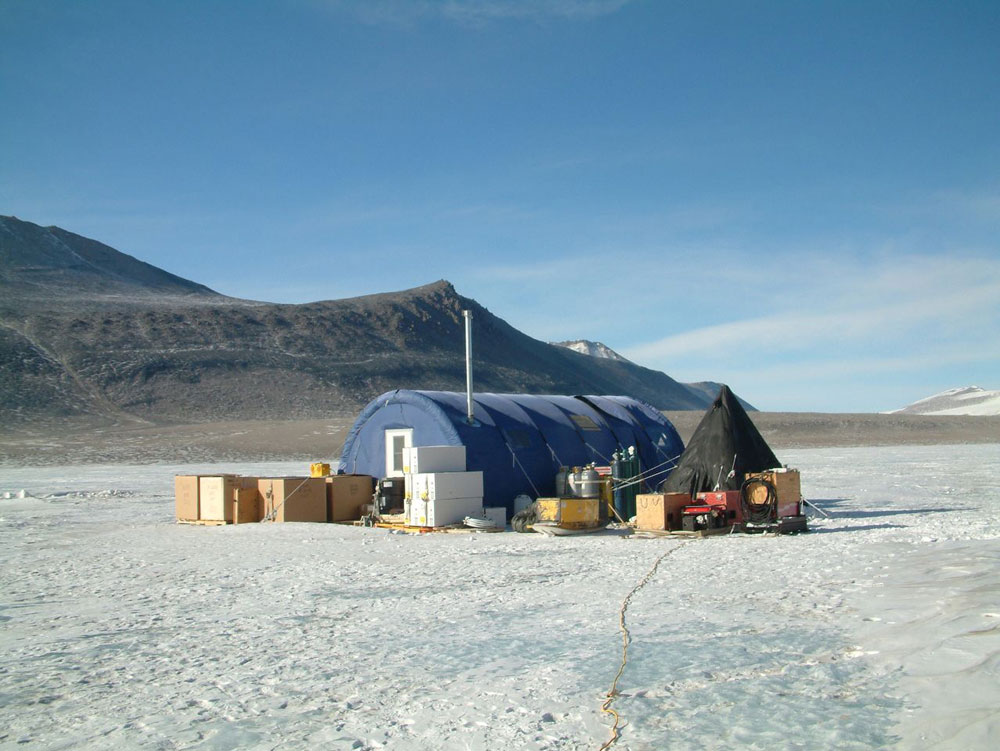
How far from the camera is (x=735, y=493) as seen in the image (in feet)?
51.2

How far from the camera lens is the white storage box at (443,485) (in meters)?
16.9

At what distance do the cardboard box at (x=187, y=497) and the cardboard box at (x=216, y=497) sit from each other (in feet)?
0.32

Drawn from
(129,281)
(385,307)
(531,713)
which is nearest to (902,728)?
(531,713)

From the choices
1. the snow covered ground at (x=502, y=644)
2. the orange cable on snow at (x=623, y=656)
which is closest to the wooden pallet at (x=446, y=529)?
the snow covered ground at (x=502, y=644)

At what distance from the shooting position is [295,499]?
18.0 metres

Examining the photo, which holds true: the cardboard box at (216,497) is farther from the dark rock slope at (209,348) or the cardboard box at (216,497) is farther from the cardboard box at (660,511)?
the dark rock slope at (209,348)

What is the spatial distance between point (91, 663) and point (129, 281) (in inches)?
5688

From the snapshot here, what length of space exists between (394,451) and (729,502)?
7.66 meters

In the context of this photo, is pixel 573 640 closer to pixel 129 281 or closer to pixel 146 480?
pixel 146 480

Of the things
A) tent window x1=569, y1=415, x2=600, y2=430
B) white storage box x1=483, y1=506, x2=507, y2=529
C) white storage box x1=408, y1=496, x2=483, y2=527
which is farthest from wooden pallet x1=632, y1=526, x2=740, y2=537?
tent window x1=569, y1=415, x2=600, y2=430

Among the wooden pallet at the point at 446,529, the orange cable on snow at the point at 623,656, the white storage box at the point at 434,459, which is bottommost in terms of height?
the orange cable on snow at the point at 623,656

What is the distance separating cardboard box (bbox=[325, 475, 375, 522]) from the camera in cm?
1853

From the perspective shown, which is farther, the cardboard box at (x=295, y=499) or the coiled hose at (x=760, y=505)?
the cardboard box at (x=295, y=499)

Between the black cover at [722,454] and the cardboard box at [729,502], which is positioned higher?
the black cover at [722,454]
